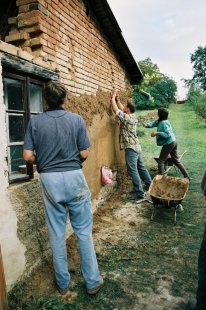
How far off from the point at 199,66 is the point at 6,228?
62.2 m

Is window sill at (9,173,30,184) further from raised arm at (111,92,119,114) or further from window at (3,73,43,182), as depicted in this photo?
raised arm at (111,92,119,114)

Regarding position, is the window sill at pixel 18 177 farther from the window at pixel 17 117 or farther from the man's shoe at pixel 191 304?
the man's shoe at pixel 191 304

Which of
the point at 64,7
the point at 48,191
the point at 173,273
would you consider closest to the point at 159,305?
the point at 173,273

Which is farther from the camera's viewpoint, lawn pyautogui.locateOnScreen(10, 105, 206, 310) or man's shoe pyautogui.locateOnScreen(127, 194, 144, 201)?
man's shoe pyautogui.locateOnScreen(127, 194, 144, 201)

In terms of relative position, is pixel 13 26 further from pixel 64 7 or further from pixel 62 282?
pixel 62 282

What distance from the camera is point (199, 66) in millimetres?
59188

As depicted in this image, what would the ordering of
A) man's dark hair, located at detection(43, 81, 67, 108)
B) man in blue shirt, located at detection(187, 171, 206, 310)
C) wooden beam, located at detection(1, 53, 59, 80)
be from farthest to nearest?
wooden beam, located at detection(1, 53, 59, 80) < man's dark hair, located at detection(43, 81, 67, 108) < man in blue shirt, located at detection(187, 171, 206, 310)

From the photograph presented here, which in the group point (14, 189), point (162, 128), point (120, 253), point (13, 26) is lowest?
point (120, 253)

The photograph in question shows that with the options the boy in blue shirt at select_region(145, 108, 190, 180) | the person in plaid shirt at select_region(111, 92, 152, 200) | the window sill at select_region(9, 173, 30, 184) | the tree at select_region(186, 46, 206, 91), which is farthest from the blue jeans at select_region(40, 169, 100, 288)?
the tree at select_region(186, 46, 206, 91)

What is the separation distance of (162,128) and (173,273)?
4.29m

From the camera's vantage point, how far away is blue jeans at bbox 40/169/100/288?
3.27m

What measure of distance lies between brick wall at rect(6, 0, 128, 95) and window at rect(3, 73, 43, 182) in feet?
2.02

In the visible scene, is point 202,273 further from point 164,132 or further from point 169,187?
point 164,132

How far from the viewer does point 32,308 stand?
3191 mm
